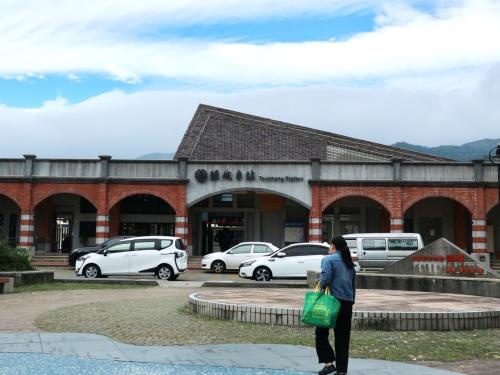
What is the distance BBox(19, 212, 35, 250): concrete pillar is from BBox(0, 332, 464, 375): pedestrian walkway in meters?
26.2

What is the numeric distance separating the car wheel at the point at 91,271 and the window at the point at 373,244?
11957mm

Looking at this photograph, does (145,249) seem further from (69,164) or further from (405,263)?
(69,164)

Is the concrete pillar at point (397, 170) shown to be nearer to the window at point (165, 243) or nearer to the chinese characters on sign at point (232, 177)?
the chinese characters on sign at point (232, 177)

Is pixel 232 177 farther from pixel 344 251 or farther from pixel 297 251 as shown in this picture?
pixel 344 251

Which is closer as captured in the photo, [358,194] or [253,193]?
[358,194]

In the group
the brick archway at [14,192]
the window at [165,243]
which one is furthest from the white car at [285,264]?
Result: the brick archway at [14,192]

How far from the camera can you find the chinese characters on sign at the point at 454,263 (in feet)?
50.6

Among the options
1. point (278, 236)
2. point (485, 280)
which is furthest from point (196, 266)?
point (485, 280)

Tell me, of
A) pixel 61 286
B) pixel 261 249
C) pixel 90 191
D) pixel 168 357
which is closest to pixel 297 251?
pixel 261 249

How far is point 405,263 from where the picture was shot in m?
16.4

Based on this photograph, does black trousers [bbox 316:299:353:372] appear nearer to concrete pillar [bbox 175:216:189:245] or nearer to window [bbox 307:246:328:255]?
window [bbox 307:246:328:255]

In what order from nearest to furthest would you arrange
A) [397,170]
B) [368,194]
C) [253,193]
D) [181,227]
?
[397,170], [368,194], [181,227], [253,193]

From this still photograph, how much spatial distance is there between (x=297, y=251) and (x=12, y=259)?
9.85m

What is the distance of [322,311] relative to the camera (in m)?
6.09
